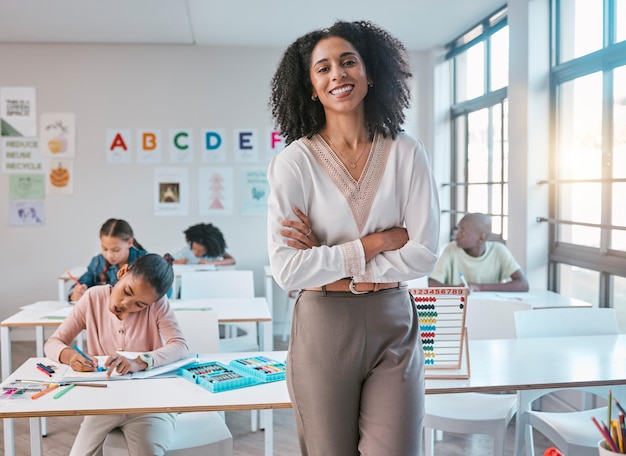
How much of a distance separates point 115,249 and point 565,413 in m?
2.40

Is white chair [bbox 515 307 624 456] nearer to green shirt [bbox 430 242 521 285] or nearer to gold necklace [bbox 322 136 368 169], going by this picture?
gold necklace [bbox 322 136 368 169]

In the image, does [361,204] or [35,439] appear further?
[35,439]

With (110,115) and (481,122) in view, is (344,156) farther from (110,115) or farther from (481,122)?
(110,115)

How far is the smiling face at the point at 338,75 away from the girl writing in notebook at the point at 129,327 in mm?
1184

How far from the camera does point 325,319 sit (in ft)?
4.97

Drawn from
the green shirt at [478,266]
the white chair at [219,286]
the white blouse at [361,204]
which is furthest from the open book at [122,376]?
the green shirt at [478,266]

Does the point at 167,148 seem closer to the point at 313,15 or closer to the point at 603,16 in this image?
the point at 313,15

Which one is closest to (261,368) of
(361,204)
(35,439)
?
(35,439)

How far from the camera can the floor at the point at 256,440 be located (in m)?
3.50

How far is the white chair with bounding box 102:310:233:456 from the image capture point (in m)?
2.28

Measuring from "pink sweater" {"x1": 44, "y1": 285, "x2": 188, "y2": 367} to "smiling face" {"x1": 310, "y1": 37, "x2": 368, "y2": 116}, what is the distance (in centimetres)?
128

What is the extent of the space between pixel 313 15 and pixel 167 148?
6.62 ft

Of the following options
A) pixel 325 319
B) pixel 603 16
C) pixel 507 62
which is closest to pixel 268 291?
pixel 507 62

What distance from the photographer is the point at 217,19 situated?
5355 mm
